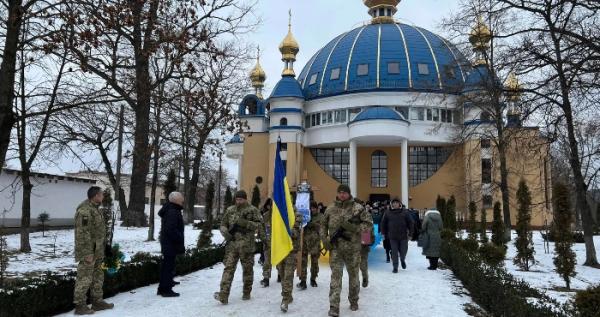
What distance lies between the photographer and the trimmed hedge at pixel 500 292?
584cm

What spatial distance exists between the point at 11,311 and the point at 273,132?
39.0 metres

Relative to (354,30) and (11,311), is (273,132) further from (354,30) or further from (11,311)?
(11,311)

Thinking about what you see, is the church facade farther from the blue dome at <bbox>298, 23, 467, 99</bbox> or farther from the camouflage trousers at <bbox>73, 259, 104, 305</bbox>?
the camouflage trousers at <bbox>73, 259, 104, 305</bbox>

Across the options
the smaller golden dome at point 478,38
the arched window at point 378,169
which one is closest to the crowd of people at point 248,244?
the smaller golden dome at point 478,38

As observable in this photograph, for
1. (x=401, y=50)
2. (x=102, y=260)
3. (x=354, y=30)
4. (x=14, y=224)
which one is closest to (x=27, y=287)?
(x=102, y=260)

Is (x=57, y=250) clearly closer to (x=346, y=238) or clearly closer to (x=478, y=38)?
(x=346, y=238)

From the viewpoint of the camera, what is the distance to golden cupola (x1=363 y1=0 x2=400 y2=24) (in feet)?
172

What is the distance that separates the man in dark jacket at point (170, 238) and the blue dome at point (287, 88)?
36.6 m

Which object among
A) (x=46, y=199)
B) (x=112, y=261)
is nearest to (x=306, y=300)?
(x=112, y=261)

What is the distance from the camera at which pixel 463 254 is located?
36.2ft

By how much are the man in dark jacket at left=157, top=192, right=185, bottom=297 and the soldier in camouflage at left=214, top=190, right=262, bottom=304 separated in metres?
1.00

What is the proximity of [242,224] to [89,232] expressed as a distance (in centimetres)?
221

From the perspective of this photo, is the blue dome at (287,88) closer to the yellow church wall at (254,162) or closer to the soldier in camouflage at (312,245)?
the yellow church wall at (254,162)

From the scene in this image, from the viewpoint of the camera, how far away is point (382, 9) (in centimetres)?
5316
